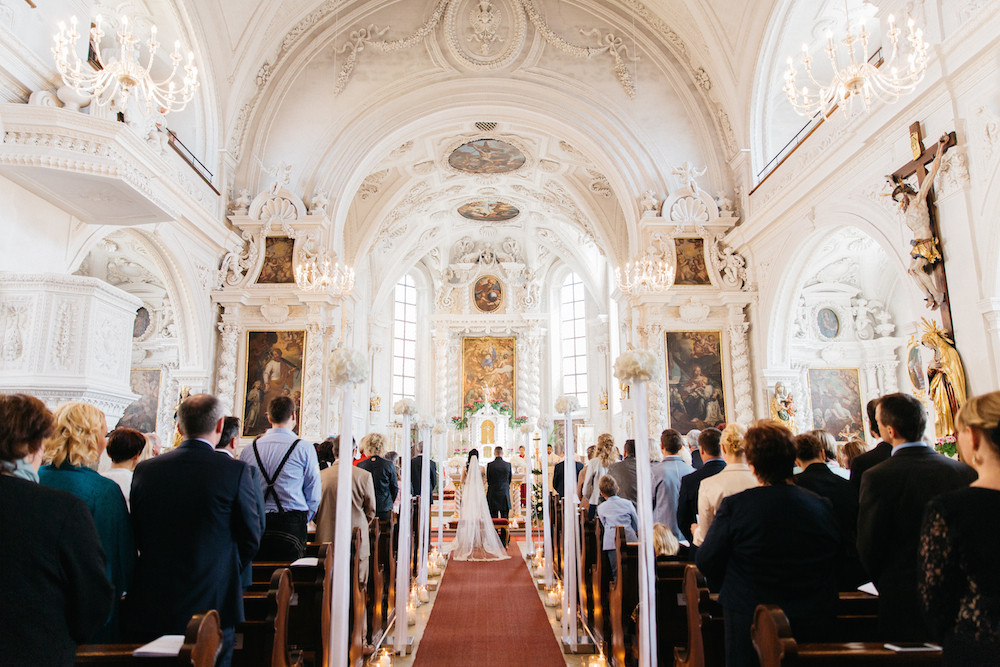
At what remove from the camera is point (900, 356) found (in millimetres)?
13531

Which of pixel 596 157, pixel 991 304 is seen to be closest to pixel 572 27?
pixel 596 157

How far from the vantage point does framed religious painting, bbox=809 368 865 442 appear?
1347cm

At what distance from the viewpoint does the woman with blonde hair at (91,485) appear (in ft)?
8.39

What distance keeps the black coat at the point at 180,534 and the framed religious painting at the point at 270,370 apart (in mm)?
10299

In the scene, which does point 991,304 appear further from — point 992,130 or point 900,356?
point 900,356

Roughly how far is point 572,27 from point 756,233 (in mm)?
5809

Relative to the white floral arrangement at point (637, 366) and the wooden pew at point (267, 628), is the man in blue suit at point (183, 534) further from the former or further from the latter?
the white floral arrangement at point (637, 366)

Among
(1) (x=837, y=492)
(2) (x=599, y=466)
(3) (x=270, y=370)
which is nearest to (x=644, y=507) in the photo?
(1) (x=837, y=492)

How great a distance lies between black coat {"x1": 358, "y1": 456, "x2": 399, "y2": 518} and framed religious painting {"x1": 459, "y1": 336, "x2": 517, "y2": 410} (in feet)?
56.5

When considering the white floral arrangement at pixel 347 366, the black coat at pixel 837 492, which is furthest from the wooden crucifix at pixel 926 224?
the white floral arrangement at pixel 347 366

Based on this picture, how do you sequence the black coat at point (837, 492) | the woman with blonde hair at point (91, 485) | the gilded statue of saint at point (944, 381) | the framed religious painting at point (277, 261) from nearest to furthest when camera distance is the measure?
the woman with blonde hair at point (91, 485) < the black coat at point (837, 492) < the gilded statue of saint at point (944, 381) < the framed religious painting at point (277, 261)

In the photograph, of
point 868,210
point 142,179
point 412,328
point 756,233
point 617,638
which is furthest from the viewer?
point 412,328

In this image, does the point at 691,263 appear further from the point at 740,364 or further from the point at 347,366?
the point at 347,366

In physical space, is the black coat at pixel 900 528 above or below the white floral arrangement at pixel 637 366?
below
